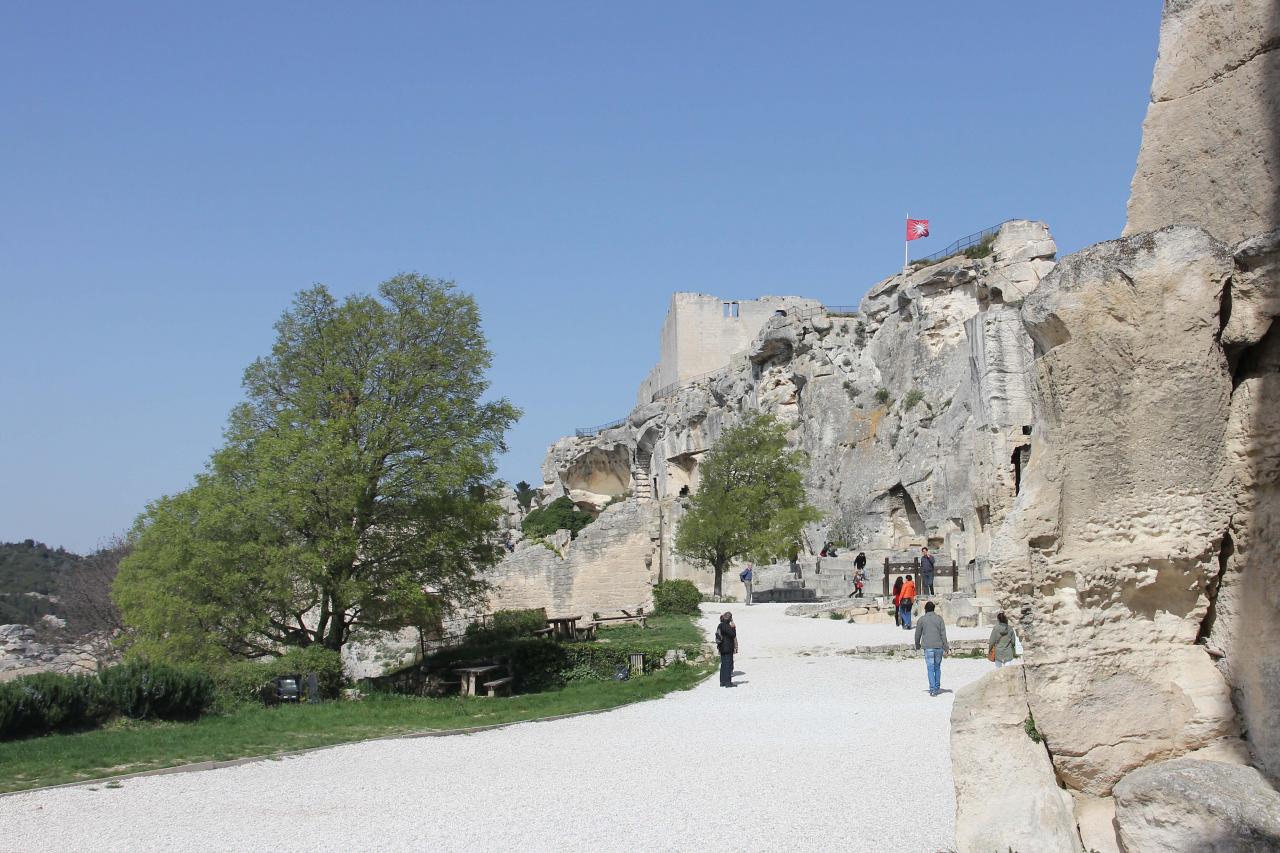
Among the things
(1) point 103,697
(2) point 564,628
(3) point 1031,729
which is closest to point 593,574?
(2) point 564,628

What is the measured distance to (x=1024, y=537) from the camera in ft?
13.3

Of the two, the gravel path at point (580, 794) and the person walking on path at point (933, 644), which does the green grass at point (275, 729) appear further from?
the person walking on path at point (933, 644)

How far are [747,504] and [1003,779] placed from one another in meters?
32.3

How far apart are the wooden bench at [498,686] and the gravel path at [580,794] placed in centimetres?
371

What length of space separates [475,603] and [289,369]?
5250 mm

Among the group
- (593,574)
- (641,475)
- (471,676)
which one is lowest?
(471,676)

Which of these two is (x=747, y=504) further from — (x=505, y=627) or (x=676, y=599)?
(x=505, y=627)

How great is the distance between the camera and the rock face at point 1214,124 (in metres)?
4.02

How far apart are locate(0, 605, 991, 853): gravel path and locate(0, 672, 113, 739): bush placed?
11.6 feet

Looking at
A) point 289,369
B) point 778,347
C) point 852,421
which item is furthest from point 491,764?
point 778,347

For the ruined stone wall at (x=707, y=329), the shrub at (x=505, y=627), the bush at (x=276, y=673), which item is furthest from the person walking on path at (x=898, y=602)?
the ruined stone wall at (x=707, y=329)

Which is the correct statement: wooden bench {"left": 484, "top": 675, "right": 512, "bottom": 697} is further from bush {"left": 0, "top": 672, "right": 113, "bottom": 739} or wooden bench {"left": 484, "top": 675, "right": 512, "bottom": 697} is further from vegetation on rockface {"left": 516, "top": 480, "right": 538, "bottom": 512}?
vegetation on rockface {"left": 516, "top": 480, "right": 538, "bottom": 512}

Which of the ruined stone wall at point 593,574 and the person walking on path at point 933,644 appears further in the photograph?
the ruined stone wall at point 593,574

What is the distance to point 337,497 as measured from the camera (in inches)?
674
